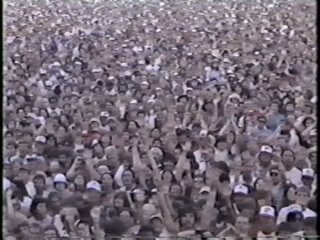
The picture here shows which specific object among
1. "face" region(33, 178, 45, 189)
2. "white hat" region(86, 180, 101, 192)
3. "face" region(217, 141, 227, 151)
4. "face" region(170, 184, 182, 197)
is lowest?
"face" region(170, 184, 182, 197)

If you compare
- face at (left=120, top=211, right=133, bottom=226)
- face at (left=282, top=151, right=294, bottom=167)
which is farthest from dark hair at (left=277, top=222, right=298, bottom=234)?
face at (left=120, top=211, right=133, bottom=226)

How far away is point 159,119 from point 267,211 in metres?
0.54

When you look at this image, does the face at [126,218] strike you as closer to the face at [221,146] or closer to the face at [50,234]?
the face at [50,234]

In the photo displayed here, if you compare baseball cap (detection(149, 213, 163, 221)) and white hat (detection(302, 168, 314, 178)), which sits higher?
white hat (detection(302, 168, 314, 178))

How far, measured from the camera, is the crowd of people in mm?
2713

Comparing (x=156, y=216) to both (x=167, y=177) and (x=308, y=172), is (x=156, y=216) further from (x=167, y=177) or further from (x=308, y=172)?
(x=308, y=172)

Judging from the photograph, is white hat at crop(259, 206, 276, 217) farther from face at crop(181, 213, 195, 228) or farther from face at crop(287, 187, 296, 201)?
face at crop(181, 213, 195, 228)

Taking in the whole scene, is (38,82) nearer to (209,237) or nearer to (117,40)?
(117,40)

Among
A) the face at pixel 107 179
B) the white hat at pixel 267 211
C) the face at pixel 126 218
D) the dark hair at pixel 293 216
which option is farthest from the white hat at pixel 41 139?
the dark hair at pixel 293 216

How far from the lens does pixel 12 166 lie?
2732 mm

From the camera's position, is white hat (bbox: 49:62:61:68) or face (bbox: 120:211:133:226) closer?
face (bbox: 120:211:133:226)

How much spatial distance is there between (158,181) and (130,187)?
0.35ft

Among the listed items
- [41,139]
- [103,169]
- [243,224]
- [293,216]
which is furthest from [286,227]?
[41,139]

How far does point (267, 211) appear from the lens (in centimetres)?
271
